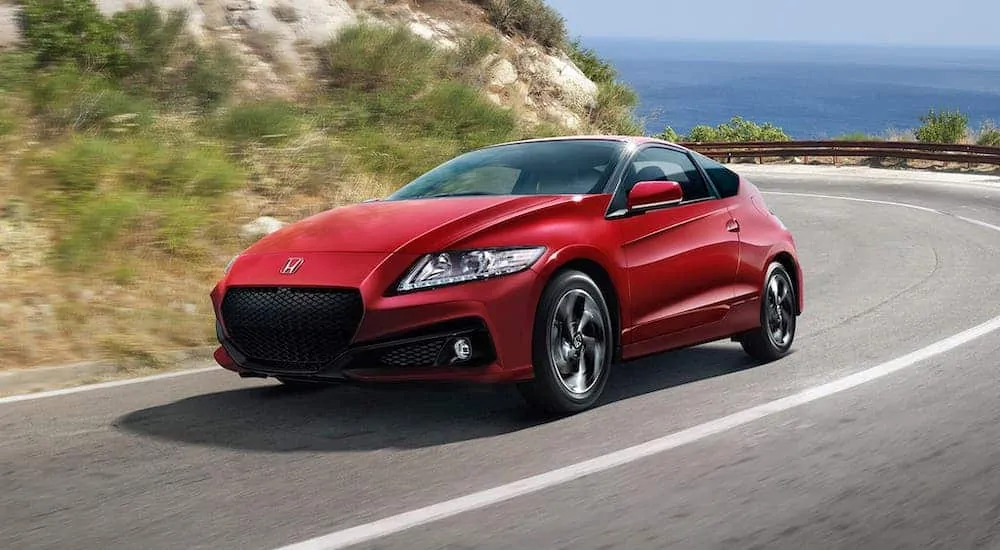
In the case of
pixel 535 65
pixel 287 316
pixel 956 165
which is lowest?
pixel 956 165

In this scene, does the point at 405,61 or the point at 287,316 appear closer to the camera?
the point at 287,316

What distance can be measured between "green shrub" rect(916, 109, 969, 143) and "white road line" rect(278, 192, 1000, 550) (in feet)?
117

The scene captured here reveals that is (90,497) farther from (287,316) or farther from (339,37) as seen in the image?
(339,37)

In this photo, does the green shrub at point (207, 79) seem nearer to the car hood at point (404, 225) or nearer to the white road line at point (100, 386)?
the white road line at point (100, 386)

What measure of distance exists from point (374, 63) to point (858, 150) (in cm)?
2439

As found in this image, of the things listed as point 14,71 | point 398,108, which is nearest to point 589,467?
point 14,71

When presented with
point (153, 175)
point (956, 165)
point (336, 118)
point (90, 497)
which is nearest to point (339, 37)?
point (336, 118)

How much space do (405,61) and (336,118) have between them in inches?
128

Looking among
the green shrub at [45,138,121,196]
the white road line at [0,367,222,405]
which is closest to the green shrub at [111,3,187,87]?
the green shrub at [45,138,121,196]

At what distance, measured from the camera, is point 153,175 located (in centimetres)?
1230

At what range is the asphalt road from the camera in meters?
4.51

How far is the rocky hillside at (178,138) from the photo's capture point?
948cm

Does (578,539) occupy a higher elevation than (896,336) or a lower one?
higher

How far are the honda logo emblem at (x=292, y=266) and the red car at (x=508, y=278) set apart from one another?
0.04ft
